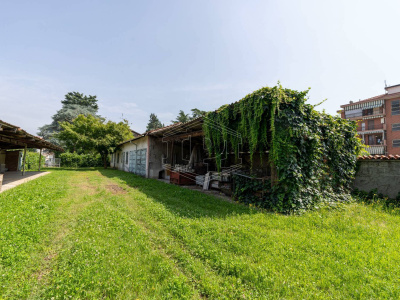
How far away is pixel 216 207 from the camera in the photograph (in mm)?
5418

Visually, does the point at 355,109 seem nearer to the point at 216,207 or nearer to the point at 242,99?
the point at 242,99

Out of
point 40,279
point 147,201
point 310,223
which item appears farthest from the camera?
point 147,201

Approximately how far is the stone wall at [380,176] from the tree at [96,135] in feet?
69.3

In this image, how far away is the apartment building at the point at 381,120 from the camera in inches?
872

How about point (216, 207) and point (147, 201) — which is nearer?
point (216, 207)

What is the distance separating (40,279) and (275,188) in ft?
18.5

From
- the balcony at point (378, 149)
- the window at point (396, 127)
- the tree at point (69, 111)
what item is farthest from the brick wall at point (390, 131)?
the tree at point (69, 111)

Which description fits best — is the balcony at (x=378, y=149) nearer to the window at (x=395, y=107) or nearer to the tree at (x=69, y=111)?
the window at (x=395, y=107)

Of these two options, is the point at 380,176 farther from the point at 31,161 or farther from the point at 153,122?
the point at 153,122

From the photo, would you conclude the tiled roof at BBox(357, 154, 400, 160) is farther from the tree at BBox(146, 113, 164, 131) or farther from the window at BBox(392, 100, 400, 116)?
the tree at BBox(146, 113, 164, 131)

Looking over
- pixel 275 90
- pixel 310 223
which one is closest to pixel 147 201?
pixel 310 223

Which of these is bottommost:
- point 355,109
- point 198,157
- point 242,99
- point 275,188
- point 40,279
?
point 40,279

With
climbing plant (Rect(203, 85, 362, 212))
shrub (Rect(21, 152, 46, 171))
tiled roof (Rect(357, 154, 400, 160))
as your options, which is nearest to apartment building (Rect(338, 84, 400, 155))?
tiled roof (Rect(357, 154, 400, 160))

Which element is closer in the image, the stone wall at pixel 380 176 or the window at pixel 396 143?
the stone wall at pixel 380 176
